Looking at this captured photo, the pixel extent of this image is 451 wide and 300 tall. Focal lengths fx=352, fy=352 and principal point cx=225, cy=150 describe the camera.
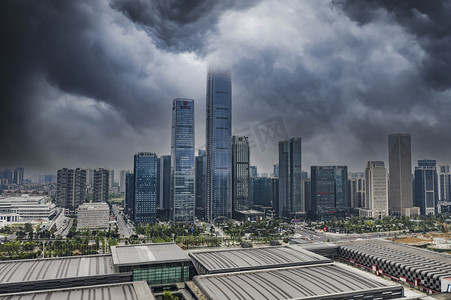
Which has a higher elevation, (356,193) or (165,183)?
(165,183)

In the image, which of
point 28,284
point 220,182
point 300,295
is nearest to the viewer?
point 300,295

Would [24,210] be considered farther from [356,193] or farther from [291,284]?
[356,193]

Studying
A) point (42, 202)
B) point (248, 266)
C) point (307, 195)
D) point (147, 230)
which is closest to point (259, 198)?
point (307, 195)

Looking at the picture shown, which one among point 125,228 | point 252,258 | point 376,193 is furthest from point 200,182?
point 252,258

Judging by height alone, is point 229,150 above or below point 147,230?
above

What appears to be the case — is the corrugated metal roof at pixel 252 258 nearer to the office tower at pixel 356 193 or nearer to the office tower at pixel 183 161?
the office tower at pixel 183 161

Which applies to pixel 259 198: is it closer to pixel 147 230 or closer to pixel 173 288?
pixel 147 230

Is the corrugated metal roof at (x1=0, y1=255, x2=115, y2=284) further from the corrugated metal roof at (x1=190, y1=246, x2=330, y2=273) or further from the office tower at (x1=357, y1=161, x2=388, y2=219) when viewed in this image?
the office tower at (x1=357, y1=161, x2=388, y2=219)

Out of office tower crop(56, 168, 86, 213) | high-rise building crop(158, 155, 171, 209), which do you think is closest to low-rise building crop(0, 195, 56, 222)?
office tower crop(56, 168, 86, 213)
